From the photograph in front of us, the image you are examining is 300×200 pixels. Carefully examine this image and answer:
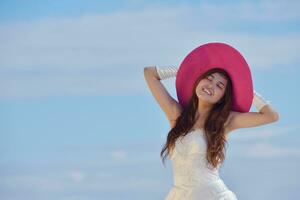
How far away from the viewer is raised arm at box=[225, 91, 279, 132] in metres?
6.65

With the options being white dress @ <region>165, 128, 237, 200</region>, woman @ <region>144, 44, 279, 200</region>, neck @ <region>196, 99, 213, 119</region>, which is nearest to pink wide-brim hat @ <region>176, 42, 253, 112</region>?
woman @ <region>144, 44, 279, 200</region>

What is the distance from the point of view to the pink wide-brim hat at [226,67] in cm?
671

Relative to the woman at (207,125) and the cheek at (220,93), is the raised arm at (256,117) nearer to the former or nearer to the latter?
the woman at (207,125)

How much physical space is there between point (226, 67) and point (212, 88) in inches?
8.2

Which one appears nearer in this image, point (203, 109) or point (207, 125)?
point (207, 125)

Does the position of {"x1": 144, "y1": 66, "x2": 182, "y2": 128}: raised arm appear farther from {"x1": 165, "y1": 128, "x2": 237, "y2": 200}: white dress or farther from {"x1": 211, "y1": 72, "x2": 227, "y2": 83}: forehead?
{"x1": 211, "y1": 72, "x2": 227, "y2": 83}: forehead

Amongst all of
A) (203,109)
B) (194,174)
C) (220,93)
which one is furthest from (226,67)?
(194,174)

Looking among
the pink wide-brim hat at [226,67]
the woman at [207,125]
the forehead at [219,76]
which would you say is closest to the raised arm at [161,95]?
the woman at [207,125]

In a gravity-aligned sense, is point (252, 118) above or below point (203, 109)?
below

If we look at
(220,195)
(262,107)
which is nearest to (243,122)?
(262,107)

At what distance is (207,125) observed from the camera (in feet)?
21.9

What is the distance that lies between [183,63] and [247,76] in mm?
527

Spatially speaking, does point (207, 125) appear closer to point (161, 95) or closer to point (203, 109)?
point (203, 109)

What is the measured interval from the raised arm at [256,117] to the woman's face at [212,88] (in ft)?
0.69
